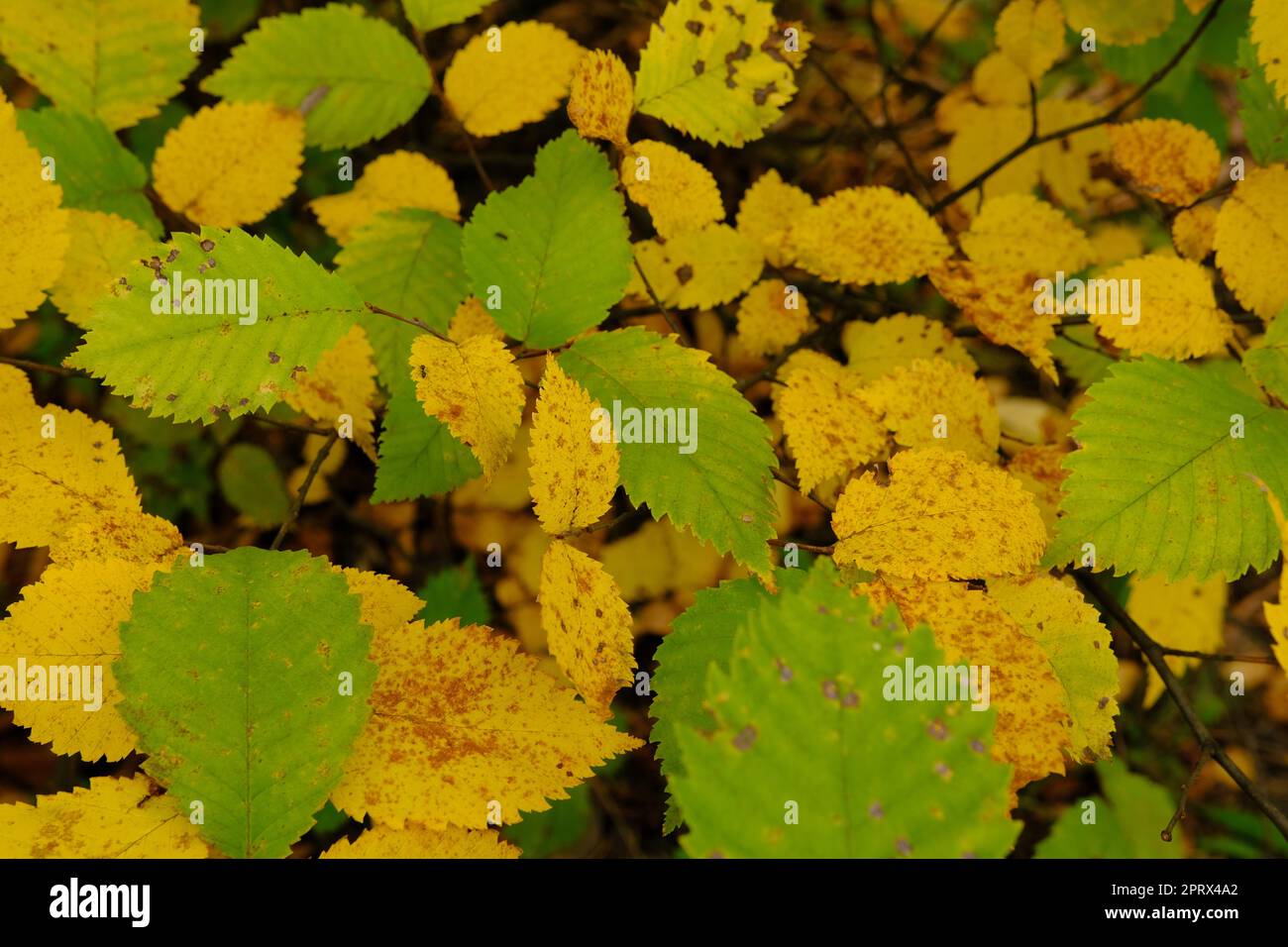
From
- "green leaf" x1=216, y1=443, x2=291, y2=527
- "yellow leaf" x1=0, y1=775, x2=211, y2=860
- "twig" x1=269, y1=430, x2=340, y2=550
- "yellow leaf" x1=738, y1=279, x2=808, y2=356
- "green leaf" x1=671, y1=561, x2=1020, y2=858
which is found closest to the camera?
"green leaf" x1=671, y1=561, x2=1020, y2=858

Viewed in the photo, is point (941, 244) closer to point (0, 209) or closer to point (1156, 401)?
point (1156, 401)

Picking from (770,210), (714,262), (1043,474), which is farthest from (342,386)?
(1043,474)

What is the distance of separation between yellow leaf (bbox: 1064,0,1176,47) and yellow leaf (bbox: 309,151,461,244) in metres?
0.89

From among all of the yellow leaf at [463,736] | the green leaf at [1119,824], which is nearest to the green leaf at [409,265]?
the yellow leaf at [463,736]

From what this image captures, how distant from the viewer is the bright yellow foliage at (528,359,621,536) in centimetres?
86

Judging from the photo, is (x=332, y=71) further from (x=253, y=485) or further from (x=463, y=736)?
(x=463, y=736)

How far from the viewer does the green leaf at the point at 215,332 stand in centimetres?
84

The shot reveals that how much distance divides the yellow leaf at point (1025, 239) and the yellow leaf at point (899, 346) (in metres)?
0.11

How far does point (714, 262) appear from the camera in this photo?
1.19 meters

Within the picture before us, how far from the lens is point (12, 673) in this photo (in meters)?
0.83

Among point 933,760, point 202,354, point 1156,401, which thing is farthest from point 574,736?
point 1156,401

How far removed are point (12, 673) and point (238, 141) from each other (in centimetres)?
71

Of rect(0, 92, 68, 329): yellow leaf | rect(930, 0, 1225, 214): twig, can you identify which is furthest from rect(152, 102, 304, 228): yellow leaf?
rect(930, 0, 1225, 214): twig

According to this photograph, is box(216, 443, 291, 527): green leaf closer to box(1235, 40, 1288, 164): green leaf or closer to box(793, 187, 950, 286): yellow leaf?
box(793, 187, 950, 286): yellow leaf
